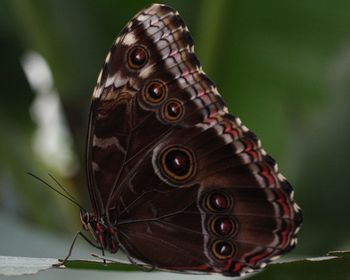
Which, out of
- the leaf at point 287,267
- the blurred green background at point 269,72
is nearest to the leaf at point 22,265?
the leaf at point 287,267

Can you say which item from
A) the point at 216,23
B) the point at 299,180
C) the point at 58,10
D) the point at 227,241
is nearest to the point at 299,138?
the point at 299,180

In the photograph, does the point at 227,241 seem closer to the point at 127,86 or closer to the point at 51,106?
the point at 127,86

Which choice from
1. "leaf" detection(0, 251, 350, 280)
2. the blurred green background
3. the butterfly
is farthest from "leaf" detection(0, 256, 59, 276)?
the blurred green background

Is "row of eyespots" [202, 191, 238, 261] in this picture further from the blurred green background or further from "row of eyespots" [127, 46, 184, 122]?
the blurred green background

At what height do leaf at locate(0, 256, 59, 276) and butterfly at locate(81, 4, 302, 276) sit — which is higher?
butterfly at locate(81, 4, 302, 276)

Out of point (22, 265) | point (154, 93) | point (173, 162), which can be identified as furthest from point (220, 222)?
point (22, 265)

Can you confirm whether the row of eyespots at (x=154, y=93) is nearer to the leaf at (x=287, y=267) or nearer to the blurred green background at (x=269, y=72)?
the leaf at (x=287, y=267)

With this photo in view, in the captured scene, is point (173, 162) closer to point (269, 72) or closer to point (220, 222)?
point (220, 222)
